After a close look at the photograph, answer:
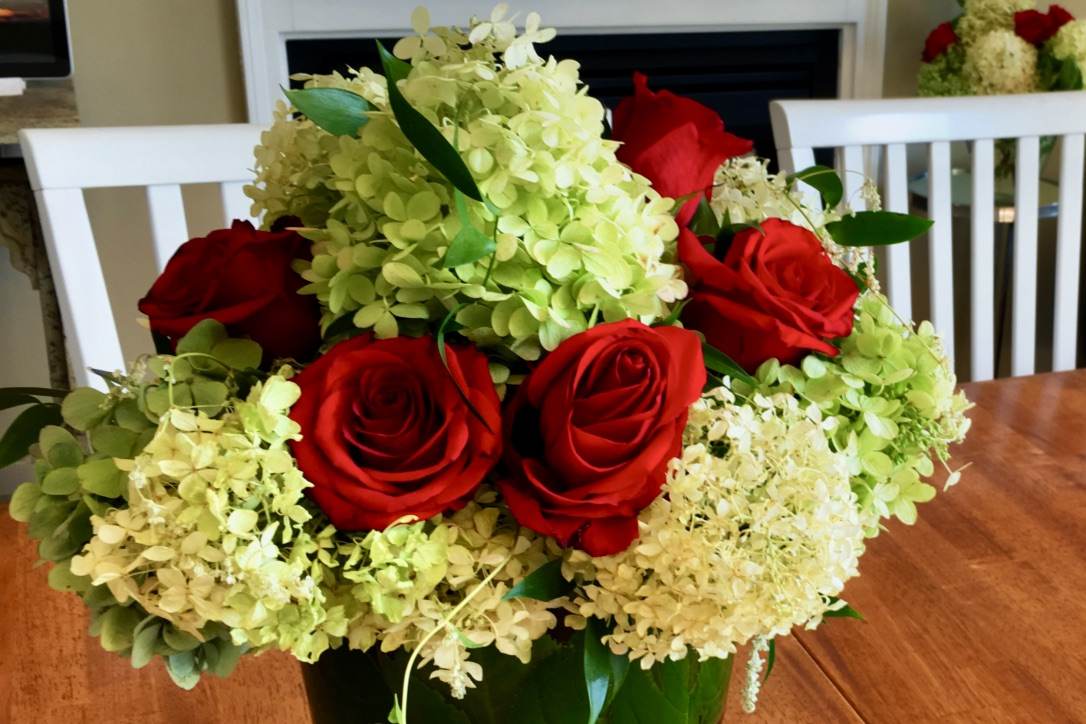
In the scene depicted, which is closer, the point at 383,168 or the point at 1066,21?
the point at 383,168

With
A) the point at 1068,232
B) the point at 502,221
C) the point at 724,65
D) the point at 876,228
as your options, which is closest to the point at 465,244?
the point at 502,221

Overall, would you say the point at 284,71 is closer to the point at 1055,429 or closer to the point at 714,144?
the point at 1055,429

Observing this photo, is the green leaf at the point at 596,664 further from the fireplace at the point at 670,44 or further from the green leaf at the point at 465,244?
the fireplace at the point at 670,44

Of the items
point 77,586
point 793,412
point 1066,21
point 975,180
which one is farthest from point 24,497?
point 1066,21

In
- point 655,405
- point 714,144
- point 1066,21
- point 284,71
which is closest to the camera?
point 655,405

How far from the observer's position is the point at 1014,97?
1302 millimetres

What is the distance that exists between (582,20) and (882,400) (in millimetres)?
1907

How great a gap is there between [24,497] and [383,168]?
0.19m

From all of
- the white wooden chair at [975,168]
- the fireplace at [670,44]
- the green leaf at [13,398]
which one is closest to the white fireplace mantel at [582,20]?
the fireplace at [670,44]

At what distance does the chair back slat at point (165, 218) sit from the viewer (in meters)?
1.00

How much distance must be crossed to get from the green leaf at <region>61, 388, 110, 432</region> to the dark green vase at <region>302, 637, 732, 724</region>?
140 millimetres

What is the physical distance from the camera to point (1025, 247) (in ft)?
4.44

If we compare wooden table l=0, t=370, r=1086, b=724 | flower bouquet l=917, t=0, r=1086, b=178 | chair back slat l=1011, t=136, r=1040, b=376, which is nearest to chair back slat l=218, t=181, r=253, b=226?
wooden table l=0, t=370, r=1086, b=724

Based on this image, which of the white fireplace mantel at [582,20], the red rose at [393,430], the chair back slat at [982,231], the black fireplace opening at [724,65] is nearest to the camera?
the red rose at [393,430]
